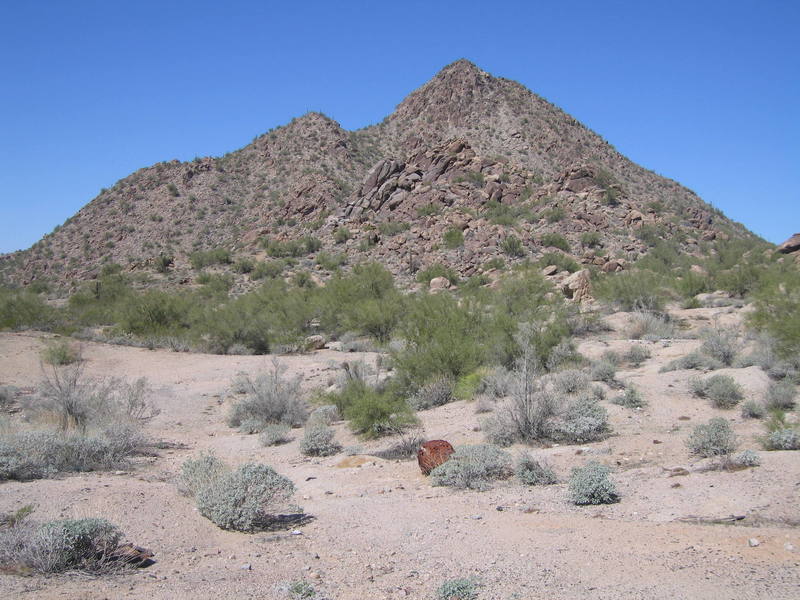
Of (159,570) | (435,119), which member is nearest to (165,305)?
(159,570)

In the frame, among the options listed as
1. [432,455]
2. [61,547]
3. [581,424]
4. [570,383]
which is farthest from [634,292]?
[61,547]

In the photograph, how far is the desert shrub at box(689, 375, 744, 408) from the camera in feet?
37.3

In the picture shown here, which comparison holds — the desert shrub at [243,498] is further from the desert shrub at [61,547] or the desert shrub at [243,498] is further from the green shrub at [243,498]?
the desert shrub at [61,547]

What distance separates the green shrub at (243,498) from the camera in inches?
266

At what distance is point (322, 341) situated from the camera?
25.1 metres

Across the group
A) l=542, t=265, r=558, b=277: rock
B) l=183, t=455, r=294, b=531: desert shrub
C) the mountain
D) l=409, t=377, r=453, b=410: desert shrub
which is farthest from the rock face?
the mountain

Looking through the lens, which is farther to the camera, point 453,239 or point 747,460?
point 453,239

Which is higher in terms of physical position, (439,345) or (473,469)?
(439,345)

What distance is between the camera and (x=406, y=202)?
4781cm

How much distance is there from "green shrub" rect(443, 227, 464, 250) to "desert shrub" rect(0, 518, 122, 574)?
36014 mm

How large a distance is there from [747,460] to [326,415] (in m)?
9.08

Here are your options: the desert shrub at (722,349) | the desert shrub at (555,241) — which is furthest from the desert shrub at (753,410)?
the desert shrub at (555,241)

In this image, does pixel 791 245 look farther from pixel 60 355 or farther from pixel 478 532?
pixel 60 355

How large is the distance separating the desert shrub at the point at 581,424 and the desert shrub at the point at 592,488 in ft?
8.82
